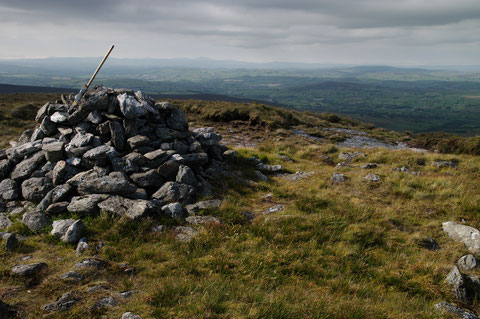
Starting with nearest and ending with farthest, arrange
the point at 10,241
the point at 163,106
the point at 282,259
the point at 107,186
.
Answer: the point at 282,259 < the point at 10,241 < the point at 107,186 < the point at 163,106

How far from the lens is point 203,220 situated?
10008 mm

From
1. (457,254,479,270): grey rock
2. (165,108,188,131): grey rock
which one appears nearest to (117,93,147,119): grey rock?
(165,108,188,131): grey rock

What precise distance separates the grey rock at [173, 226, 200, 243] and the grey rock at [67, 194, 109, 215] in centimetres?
318

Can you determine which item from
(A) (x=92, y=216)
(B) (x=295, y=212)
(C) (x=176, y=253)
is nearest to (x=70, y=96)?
(A) (x=92, y=216)

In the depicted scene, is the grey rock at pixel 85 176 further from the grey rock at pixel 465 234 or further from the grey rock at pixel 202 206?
the grey rock at pixel 465 234

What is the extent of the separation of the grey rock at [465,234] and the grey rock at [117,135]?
14.5m

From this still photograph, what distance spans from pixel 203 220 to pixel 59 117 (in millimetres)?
10571

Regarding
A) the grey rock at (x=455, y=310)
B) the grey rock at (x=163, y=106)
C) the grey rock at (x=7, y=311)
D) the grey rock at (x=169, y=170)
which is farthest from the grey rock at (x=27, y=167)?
the grey rock at (x=455, y=310)

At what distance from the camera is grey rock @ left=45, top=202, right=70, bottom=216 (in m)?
10.1

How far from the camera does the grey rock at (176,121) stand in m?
15.9

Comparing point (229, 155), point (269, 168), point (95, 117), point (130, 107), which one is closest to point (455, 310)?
point (269, 168)

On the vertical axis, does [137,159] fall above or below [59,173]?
above

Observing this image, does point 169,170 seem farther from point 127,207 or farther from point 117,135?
point 117,135

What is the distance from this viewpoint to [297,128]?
37.9 meters
